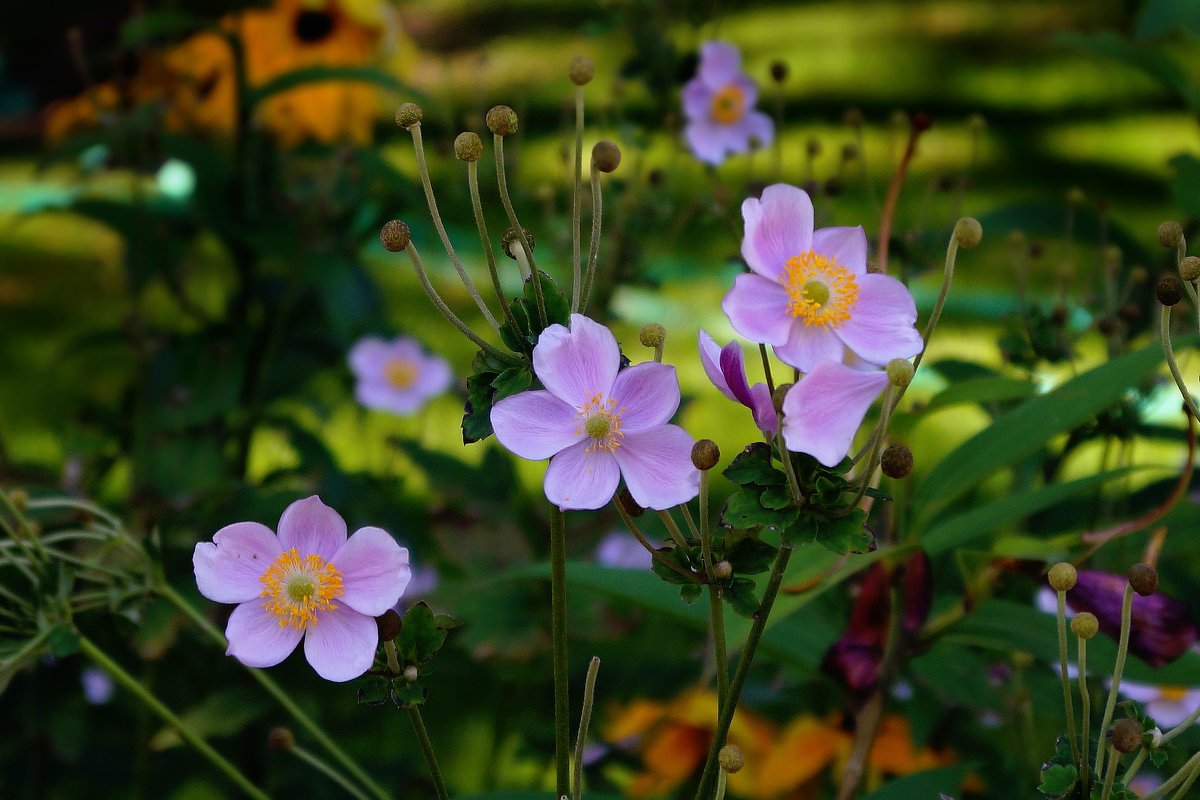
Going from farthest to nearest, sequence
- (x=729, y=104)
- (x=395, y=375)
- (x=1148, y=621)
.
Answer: (x=395, y=375), (x=729, y=104), (x=1148, y=621)

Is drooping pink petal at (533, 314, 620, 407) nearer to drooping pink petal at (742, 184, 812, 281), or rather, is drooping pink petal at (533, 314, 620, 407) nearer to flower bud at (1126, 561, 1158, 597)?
drooping pink petal at (742, 184, 812, 281)

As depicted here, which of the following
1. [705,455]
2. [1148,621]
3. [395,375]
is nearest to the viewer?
[705,455]

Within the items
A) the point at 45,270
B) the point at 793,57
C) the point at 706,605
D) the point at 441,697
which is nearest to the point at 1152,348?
the point at 706,605

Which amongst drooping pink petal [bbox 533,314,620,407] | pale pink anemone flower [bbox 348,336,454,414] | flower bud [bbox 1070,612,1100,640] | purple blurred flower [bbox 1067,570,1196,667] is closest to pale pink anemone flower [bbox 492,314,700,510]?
drooping pink petal [bbox 533,314,620,407]

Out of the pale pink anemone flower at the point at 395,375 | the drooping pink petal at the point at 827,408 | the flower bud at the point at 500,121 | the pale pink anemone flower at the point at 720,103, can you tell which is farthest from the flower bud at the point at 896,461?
the pale pink anemone flower at the point at 395,375

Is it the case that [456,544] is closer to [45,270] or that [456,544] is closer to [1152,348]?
[1152,348]

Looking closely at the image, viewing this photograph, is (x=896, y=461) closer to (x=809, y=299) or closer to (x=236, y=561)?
(x=809, y=299)

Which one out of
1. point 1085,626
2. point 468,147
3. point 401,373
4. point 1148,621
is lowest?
point 401,373

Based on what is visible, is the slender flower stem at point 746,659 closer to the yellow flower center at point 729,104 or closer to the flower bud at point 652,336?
the flower bud at point 652,336

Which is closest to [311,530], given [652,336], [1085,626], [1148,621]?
[652,336]
